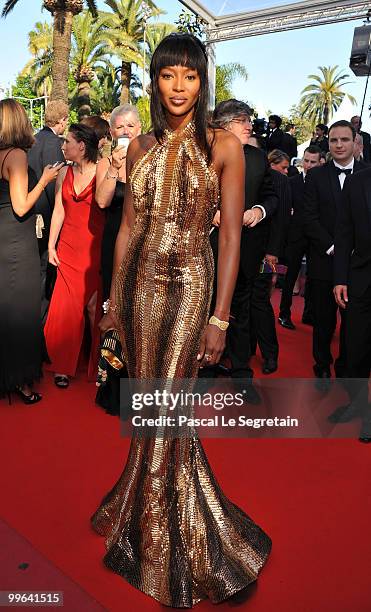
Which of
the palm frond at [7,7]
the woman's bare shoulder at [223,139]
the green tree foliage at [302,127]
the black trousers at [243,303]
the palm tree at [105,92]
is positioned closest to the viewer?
the woman's bare shoulder at [223,139]

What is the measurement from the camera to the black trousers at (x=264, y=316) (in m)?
4.71

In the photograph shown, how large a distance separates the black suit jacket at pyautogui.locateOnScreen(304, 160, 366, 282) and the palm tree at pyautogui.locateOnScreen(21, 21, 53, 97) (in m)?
25.3

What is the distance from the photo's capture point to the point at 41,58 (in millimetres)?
33188

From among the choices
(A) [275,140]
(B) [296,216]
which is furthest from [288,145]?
(B) [296,216]

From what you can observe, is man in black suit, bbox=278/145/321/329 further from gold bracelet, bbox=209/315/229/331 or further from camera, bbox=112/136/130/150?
gold bracelet, bbox=209/315/229/331

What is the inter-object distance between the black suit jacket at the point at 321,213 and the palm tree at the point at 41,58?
25.3 metres

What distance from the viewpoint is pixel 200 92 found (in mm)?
1949

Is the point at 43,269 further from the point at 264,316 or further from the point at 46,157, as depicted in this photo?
the point at 264,316

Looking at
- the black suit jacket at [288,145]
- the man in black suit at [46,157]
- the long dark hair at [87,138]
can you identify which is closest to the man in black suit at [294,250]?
the man in black suit at [46,157]

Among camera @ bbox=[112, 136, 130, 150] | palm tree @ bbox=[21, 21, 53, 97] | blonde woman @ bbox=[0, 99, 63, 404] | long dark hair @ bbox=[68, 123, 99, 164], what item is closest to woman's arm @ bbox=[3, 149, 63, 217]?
blonde woman @ bbox=[0, 99, 63, 404]

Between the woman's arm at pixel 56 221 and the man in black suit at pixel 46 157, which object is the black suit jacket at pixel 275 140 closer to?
the man in black suit at pixel 46 157

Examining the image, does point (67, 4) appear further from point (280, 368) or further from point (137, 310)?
point (137, 310)

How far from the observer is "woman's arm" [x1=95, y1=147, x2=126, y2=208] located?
11.8 ft

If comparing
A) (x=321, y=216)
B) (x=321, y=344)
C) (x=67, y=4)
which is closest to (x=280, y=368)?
(x=321, y=344)
